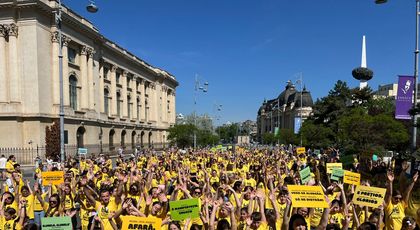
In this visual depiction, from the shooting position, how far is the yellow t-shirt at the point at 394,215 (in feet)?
20.6

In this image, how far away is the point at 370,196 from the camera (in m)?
6.39

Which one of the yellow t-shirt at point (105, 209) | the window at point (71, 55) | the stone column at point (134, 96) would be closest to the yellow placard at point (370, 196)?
the yellow t-shirt at point (105, 209)

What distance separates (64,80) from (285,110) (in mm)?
105300

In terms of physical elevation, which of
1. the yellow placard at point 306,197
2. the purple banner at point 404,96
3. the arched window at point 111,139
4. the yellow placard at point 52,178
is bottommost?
the arched window at point 111,139

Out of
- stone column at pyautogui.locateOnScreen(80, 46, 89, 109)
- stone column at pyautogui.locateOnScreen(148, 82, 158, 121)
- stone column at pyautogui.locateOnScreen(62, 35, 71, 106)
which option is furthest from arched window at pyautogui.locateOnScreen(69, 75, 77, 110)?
stone column at pyautogui.locateOnScreen(148, 82, 158, 121)

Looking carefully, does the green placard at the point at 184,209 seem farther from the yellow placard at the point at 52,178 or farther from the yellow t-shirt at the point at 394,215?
the yellow placard at the point at 52,178

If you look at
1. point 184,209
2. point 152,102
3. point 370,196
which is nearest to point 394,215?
point 370,196

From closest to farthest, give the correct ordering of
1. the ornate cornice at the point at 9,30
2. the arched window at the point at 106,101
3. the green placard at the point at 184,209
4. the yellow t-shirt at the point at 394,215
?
the green placard at the point at 184,209
the yellow t-shirt at the point at 394,215
the ornate cornice at the point at 9,30
the arched window at the point at 106,101

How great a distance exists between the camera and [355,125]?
952 inches

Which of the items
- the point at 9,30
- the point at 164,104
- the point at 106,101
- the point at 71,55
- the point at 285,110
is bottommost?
the point at 285,110

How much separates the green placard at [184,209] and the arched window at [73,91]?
114 feet

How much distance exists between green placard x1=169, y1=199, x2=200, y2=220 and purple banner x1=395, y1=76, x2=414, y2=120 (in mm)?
14638

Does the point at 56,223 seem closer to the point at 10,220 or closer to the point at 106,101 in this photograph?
the point at 10,220

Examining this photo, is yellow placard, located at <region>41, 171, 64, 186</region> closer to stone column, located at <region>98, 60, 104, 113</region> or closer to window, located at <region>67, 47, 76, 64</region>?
window, located at <region>67, 47, 76, 64</region>
